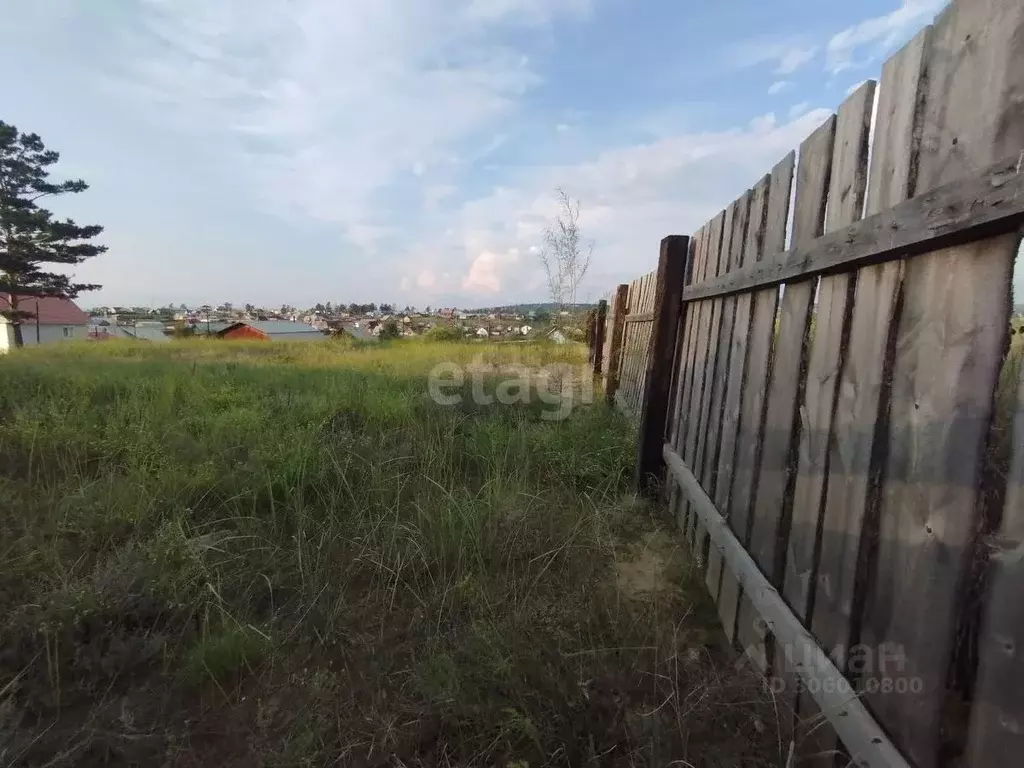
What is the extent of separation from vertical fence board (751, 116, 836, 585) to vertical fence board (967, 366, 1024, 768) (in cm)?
66

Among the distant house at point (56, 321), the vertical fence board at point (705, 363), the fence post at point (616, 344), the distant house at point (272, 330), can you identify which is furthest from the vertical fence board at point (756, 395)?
the distant house at point (56, 321)

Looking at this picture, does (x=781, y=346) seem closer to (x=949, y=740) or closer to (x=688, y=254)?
(x=949, y=740)

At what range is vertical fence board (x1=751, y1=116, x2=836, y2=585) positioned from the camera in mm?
1359

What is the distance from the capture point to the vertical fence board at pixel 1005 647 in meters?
0.69

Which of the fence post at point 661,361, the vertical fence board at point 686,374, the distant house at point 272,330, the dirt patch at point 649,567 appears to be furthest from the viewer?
the distant house at point 272,330

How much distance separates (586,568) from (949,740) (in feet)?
4.89

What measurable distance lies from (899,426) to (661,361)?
2139mm

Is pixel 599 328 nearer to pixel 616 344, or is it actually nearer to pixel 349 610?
pixel 616 344

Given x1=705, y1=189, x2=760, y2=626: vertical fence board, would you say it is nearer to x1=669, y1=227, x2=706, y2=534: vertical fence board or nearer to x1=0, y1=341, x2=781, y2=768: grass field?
x1=0, y1=341, x2=781, y2=768: grass field

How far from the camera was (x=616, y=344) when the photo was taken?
5656mm

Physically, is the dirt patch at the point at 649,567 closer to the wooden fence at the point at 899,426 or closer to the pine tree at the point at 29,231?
the wooden fence at the point at 899,426

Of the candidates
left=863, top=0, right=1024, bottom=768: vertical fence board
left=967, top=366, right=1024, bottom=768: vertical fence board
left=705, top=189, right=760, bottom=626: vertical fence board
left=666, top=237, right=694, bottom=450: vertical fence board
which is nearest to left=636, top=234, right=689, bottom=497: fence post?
left=666, top=237, right=694, bottom=450: vertical fence board

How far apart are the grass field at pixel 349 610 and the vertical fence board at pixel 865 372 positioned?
48 cm

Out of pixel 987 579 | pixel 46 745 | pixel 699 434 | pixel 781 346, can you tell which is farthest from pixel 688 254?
pixel 46 745
